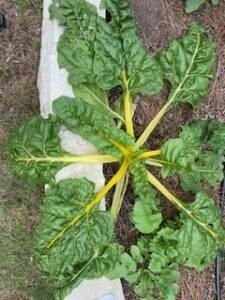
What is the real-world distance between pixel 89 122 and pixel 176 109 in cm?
61

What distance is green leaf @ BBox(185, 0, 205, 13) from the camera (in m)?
2.91

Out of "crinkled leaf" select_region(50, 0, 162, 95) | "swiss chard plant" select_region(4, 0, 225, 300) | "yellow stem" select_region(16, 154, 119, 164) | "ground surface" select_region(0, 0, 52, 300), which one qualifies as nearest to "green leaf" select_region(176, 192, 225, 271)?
"swiss chard plant" select_region(4, 0, 225, 300)

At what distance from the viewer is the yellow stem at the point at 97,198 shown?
8.36 feet

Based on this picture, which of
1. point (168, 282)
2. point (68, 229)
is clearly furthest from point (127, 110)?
point (168, 282)

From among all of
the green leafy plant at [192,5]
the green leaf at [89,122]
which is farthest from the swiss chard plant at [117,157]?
the green leafy plant at [192,5]

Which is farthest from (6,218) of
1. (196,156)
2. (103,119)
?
(196,156)

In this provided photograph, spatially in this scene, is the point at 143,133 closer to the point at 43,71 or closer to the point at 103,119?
the point at 103,119

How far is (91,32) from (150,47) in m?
0.43

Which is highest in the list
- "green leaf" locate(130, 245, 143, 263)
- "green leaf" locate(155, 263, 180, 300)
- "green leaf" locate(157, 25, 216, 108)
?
"green leaf" locate(157, 25, 216, 108)

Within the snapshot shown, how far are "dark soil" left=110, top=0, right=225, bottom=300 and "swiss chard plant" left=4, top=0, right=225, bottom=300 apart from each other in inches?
4.0

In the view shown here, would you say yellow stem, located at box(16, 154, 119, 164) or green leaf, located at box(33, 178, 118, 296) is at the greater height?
yellow stem, located at box(16, 154, 119, 164)

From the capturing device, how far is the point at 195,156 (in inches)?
103

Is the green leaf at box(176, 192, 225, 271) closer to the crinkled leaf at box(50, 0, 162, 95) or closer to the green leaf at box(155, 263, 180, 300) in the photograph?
the green leaf at box(155, 263, 180, 300)

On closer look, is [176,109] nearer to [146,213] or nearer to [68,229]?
[146,213]
